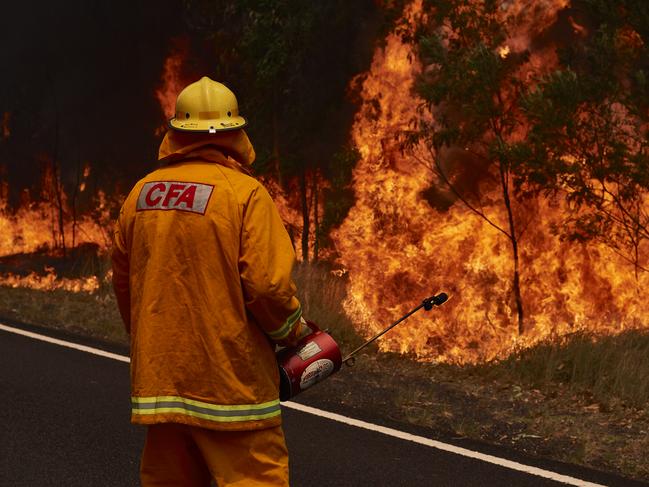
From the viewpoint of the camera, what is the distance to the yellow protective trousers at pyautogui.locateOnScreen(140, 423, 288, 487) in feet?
11.6

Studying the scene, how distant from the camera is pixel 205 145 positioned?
3.61 meters

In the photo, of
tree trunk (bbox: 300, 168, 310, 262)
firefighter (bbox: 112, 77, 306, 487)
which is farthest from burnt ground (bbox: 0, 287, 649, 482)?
tree trunk (bbox: 300, 168, 310, 262)

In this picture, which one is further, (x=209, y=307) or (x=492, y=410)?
(x=492, y=410)

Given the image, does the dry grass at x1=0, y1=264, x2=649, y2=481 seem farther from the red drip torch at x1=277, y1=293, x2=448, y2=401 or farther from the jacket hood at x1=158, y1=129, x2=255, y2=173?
the jacket hood at x1=158, y1=129, x2=255, y2=173

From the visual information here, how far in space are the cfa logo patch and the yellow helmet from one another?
7.8 inches

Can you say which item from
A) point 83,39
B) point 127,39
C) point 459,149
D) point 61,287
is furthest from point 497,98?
point 83,39

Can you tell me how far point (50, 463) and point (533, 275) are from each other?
7952mm

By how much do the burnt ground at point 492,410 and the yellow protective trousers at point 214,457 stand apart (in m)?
3.11

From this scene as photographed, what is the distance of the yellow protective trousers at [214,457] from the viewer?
11.6 feet

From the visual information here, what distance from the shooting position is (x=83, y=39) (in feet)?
98.9

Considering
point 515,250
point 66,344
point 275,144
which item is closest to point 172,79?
point 275,144

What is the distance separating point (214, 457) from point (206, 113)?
3.80ft

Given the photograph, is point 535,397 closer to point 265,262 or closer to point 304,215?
point 265,262

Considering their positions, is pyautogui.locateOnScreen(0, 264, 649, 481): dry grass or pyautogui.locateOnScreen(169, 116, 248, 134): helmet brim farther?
pyautogui.locateOnScreen(0, 264, 649, 481): dry grass
